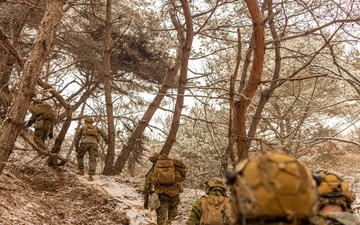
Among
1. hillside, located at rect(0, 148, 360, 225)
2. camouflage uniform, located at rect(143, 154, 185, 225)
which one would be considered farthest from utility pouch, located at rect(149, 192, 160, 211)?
hillside, located at rect(0, 148, 360, 225)

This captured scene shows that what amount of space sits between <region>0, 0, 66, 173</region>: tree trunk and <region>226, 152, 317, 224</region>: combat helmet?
15.4 feet

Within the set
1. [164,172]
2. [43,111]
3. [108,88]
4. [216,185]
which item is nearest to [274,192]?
[216,185]

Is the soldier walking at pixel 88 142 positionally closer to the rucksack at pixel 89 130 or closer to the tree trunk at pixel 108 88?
the rucksack at pixel 89 130

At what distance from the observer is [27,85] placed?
5.57 meters

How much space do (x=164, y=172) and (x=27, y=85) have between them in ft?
9.60

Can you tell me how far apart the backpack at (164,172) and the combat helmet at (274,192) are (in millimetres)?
5188

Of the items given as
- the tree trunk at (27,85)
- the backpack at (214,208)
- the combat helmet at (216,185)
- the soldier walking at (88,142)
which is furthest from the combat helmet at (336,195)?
the soldier walking at (88,142)

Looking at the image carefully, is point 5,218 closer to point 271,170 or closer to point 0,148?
point 0,148

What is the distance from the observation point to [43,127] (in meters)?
9.59

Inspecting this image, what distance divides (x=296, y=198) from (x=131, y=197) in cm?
791

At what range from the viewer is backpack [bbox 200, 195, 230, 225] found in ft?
16.0

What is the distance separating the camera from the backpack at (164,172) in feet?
22.2

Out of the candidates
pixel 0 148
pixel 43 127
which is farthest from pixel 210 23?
pixel 0 148

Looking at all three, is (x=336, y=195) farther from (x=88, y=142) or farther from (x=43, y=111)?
(x=43, y=111)
